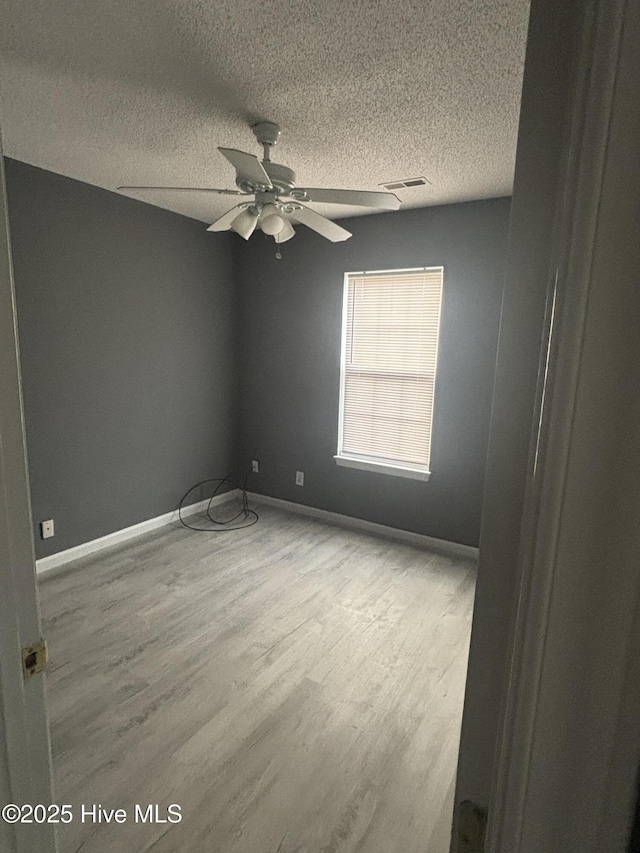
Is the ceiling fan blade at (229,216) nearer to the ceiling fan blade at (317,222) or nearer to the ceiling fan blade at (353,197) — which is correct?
the ceiling fan blade at (317,222)

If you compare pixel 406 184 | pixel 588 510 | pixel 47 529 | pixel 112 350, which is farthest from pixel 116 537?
pixel 588 510

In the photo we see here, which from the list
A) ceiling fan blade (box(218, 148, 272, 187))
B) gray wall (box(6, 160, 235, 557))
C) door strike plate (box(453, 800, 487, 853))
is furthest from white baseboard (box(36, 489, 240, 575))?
door strike plate (box(453, 800, 487, 853))

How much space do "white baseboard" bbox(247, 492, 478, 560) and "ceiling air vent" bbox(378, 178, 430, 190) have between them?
2624 mm

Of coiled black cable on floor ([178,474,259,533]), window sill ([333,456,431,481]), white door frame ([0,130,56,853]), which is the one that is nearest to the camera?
white door frame ([0,130,56,853])

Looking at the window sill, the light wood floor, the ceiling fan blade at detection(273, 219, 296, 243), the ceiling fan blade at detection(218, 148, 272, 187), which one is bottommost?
the light wood floor

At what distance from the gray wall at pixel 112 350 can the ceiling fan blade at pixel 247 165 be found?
5.74 ft

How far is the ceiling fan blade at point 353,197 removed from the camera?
2029 mm

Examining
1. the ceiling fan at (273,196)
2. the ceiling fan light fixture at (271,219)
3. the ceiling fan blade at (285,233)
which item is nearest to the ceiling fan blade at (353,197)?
A: the ceiling fan at (273,196)

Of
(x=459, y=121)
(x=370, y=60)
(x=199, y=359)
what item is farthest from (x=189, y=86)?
(x=199, y=359)

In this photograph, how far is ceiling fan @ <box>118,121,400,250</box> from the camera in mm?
2018

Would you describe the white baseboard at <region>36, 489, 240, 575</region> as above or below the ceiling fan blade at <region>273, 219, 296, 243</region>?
below

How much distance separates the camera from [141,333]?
→ 365 cm

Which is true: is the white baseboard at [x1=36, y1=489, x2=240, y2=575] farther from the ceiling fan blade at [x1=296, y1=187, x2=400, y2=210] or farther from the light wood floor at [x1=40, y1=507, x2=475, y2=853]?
the ceiling fan blade at [x1=296, y1=187, x2=400, y2=210]

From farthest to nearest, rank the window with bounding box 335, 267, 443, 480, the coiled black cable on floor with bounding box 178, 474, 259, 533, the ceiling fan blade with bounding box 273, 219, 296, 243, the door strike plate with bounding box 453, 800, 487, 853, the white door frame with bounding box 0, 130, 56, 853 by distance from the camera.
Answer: the coiled black cable on floor with bounding box 178, 474, 259, 533, the window with bounding box 335, 267, 443, 480, the ceiling fan blade with bounding box 273, 219, 296, 243, the white door frame with bounding box 0, 130, 56, 853, the door strike plate with bounding box 453, 800, 487, 853
